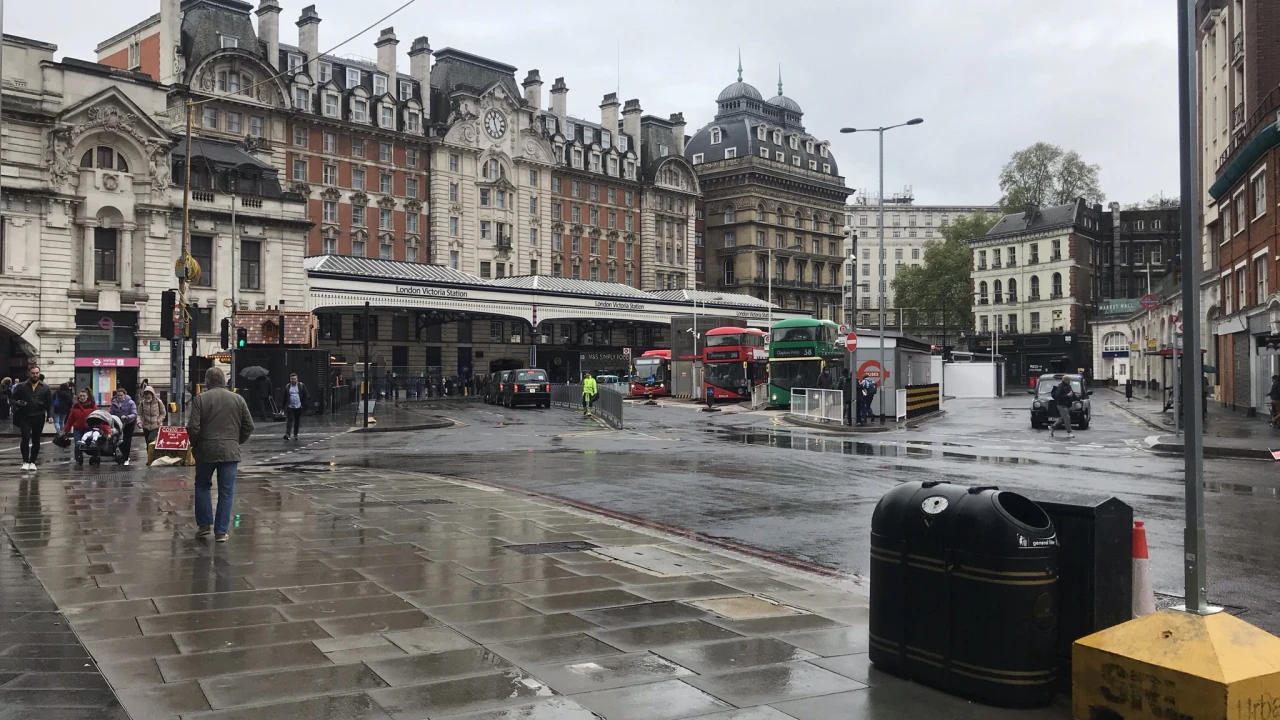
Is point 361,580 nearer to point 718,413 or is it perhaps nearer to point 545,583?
point 545,583

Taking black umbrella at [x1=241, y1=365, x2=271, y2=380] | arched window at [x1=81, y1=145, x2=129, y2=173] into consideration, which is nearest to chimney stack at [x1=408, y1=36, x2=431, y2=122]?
arched window at [x1=81, y1=145, x2=129, y2=173]

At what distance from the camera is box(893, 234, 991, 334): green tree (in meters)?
102

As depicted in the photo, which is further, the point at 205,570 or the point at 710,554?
the point at 710,554

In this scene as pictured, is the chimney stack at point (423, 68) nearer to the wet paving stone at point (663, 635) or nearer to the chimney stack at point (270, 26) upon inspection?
the chimney stack at point (270, 26)

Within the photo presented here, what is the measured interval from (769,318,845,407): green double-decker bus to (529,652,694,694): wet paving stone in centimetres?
3842

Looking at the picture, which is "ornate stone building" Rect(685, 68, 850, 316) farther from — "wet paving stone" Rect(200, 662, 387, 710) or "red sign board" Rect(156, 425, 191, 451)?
"wet paving stone" Rect(200, 662, 387, 710)

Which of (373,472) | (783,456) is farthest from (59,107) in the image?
(783,456)

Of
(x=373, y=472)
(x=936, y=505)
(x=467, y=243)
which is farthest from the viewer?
(x=467, y=243)

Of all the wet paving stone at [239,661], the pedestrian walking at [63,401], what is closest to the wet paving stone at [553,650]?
the wet paving stone at [239,661]

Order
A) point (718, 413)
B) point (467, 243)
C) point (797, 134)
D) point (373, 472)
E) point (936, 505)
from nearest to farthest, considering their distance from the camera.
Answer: point (936, 505), point (373, 472), point (718, 413), point (467, 243), point (797, 134)

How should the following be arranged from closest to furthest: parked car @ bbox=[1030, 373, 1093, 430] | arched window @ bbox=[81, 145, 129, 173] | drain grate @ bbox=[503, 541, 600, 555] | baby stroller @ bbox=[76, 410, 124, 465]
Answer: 1. drain grate @ bbox=[503, 541, 600, 555]
2. baby stroller @ bbox=[76, 410, 124, 465]
3. parked car @ bbox=[1030, 373, 1093, 430]
4. arched window @ bbox=[81, 145, 129, 173]

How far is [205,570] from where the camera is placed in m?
8.27

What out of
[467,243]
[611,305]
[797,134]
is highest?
[797,134]

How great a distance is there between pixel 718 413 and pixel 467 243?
128 ft
